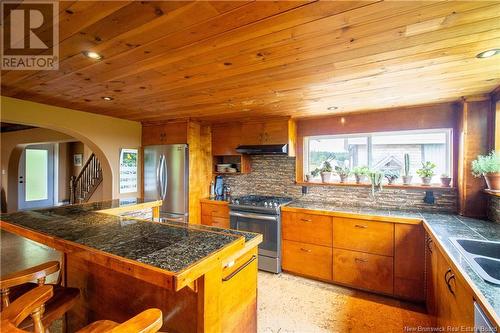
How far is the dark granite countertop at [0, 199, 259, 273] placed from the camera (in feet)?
3.75

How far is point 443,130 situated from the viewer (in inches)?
111

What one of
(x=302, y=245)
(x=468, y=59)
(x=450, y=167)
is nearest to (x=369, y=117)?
(x=450, y=167)

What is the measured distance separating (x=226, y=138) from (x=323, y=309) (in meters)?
2.67

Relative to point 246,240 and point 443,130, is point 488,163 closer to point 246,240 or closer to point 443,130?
point 443,130

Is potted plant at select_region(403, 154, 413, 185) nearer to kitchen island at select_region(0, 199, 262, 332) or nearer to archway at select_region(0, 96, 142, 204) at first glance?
kitchen island at select_region(0, 199, 262, 332)

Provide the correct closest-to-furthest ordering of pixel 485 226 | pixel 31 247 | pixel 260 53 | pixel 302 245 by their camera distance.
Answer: pixel 260 53
pixel 485 226
pixel 302 245
pixel 31 247

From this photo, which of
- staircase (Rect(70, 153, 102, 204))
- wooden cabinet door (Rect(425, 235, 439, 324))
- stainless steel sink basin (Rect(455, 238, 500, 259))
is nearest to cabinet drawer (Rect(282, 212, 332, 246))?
wooden cabinet door (Rect(425, 235, 439, 324))

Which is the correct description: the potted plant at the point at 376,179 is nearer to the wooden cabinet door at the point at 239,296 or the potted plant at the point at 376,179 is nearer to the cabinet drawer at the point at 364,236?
the cabinet drawer at the point at 364,236

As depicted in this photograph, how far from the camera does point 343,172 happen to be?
334cm

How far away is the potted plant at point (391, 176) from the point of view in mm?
3021

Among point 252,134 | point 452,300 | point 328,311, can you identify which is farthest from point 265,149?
point 452,300

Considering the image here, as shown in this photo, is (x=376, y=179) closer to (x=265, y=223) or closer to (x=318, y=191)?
(x=318, y=191)

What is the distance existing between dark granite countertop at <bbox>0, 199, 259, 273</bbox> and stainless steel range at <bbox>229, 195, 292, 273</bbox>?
1520mm

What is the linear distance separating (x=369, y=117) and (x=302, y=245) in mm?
1907
